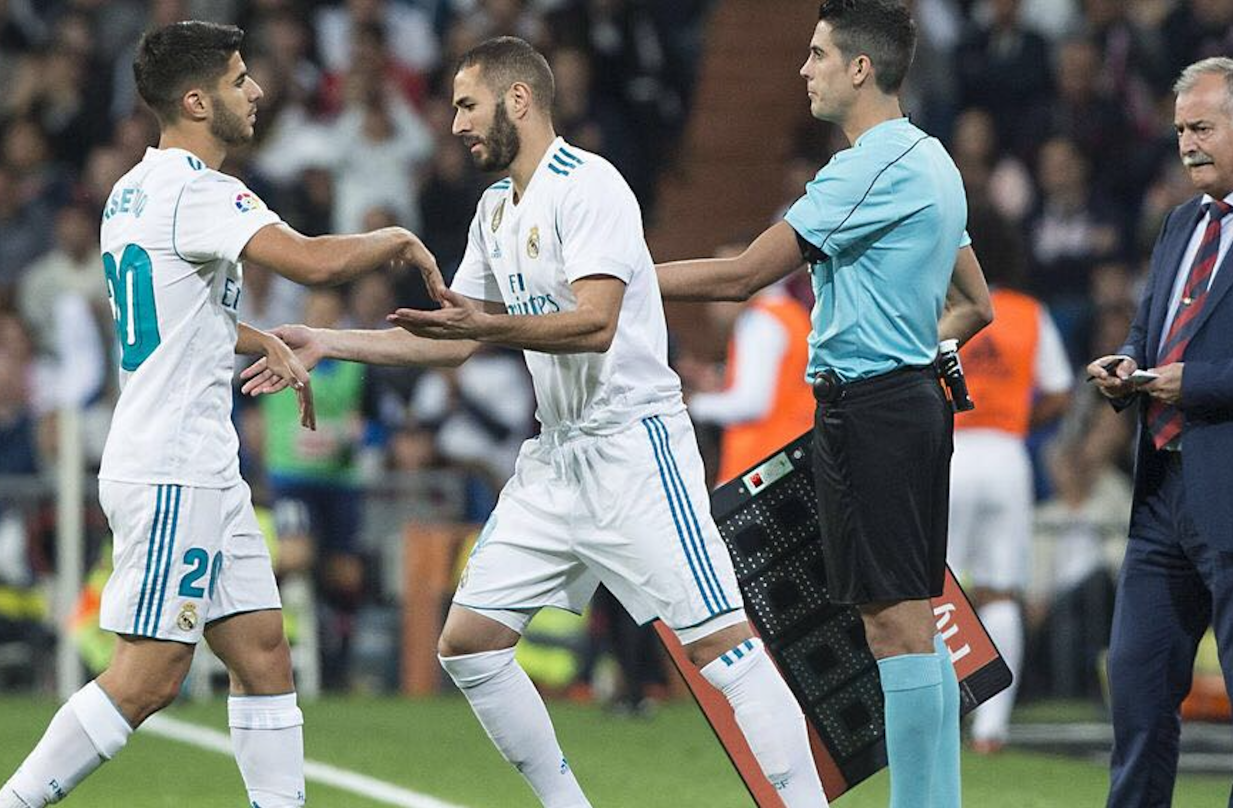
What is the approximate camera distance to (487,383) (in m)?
13.1

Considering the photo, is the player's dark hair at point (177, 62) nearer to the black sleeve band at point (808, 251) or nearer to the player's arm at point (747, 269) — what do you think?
the player's arm at point (747, 269)

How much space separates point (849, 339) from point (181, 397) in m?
1.78

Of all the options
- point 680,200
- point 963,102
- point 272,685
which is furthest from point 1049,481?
point 272,685

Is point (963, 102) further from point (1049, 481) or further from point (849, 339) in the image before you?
point (849, 339)

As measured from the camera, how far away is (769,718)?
5.94 meters

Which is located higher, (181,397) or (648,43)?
(648,43)

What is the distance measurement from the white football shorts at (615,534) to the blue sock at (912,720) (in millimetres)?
463

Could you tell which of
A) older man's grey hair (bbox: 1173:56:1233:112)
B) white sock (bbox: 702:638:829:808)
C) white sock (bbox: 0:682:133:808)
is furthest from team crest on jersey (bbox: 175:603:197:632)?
older man's grey hair (bbox: 1173:56:1233:112)

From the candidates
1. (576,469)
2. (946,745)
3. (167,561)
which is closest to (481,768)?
(576,469)

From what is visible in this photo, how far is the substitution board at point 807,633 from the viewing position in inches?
259

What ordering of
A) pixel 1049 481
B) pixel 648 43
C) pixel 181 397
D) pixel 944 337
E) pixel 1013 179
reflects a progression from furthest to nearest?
pixel 648 43 → pixel 1013 179 → pixel 1049 481 → pixel 944 337 → pixel 181 397

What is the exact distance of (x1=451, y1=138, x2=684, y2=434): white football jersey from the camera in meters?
5.89

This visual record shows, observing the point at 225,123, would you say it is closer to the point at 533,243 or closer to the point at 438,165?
the point at 533,243

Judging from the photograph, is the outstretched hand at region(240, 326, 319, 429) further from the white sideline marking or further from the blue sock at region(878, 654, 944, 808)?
the white sideline marking
